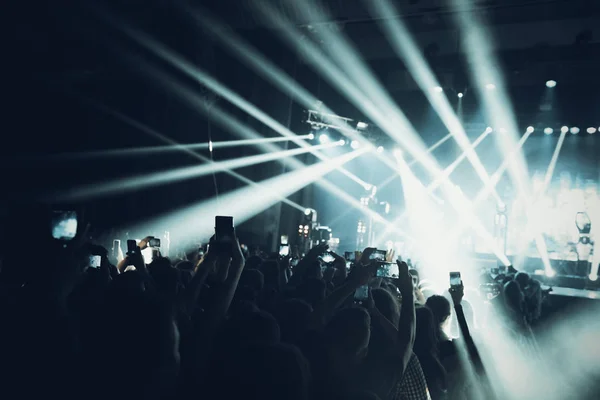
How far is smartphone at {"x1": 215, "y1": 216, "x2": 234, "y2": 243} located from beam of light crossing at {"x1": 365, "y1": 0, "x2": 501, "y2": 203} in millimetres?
8850

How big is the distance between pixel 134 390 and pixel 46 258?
112 cm

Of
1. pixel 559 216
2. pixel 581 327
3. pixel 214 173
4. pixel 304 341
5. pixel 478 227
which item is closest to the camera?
pixel 304 341

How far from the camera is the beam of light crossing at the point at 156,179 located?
10117mm

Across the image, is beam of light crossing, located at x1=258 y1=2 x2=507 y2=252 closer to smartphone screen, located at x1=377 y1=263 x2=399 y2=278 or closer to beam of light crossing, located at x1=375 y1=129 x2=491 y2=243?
beam of light crossing, located at x1=375 y1=129 x2=491 y2=243

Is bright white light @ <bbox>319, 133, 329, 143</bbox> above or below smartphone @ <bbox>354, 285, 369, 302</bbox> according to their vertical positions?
above

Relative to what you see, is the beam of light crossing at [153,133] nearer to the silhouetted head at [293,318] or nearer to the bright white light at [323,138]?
the bright white light at [323,138]

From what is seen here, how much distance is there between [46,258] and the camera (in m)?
2.32

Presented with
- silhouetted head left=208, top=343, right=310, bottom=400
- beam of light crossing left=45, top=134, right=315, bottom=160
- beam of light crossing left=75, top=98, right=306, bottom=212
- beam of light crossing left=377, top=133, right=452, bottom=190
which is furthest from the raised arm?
beam of light crossing left=377, top=133, right=452, bottom=190

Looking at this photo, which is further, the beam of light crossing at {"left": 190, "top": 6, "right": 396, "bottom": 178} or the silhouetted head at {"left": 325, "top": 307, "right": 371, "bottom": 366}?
the beam of light crossing at {"left": 190, "top": 6, "right": 396, "bottom": 178}

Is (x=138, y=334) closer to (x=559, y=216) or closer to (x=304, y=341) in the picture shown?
(x=304, y=341)

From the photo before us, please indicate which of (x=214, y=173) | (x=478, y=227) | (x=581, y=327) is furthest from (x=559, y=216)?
(x=214, y=173)

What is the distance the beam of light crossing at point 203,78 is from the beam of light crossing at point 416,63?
397cm

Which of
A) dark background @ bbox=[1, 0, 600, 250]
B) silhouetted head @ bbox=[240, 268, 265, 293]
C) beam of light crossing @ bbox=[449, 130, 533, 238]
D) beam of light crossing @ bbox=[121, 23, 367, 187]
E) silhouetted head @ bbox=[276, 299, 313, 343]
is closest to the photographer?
silhouetted head @ bbox=[276, 299, 313, 343]

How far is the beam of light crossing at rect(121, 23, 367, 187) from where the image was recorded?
32.5ft
